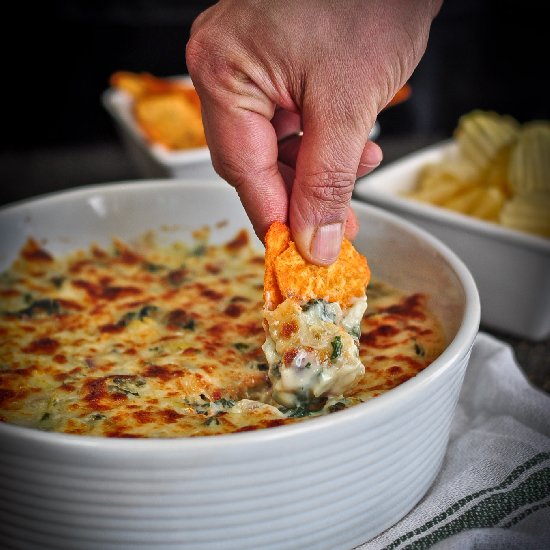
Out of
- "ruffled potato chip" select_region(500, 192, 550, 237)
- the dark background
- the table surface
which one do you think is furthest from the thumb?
the dark background

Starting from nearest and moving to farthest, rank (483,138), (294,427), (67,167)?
(294,427)
(483,138)
(67,167)

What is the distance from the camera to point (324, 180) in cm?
148

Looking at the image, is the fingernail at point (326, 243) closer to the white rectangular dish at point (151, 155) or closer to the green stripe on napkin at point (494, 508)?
the green stripe on napkin at point (494, 508)

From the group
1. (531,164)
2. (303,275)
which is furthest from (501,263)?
(303,275)

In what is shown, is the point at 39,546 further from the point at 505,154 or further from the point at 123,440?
the point at 505,154

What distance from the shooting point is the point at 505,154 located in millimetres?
2738

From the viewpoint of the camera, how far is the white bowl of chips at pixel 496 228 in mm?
2346

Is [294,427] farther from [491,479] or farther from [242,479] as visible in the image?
[491,479]

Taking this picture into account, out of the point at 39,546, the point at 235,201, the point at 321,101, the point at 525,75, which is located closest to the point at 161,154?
the point at 235,201

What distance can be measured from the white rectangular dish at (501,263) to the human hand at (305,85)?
92 cm

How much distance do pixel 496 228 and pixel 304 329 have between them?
1.01m

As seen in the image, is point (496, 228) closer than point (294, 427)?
No

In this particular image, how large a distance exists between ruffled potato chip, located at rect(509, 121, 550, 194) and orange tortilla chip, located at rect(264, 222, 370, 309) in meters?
1.05

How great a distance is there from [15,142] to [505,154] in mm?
3436
